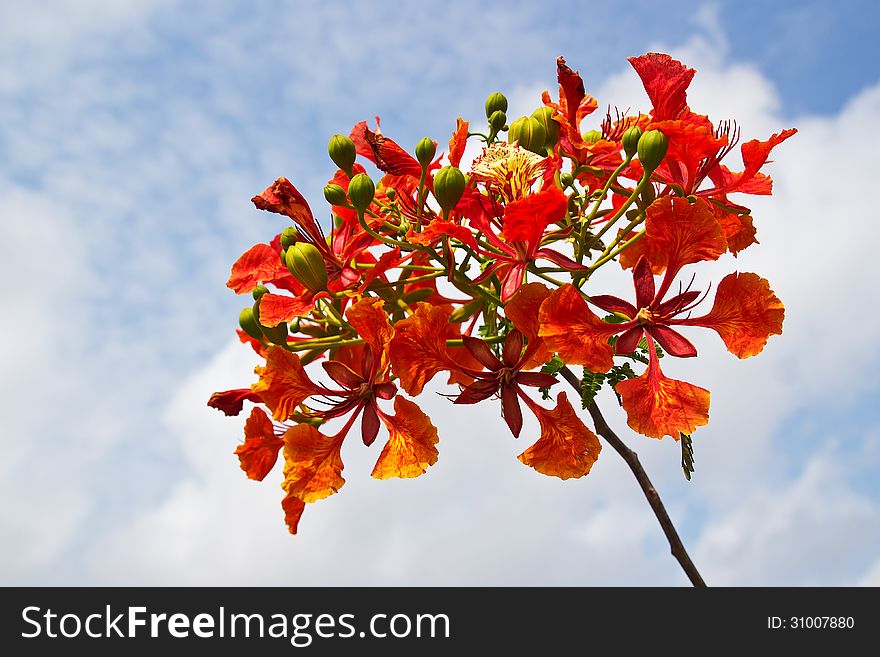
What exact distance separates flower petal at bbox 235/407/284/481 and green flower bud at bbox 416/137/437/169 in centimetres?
90

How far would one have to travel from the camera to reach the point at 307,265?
2.28 metres

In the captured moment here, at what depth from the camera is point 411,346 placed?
2195 mm

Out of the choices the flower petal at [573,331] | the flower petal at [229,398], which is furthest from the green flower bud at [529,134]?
the flower petal at [229,398]

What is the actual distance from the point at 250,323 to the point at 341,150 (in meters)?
0.63

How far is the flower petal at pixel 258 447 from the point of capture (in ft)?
8.20

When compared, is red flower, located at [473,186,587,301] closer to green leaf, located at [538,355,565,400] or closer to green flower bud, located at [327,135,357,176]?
green leaf, located at [538,355,565,400]

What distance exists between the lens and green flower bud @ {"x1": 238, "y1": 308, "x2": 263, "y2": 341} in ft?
8.53

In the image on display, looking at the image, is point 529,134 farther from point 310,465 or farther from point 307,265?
point 310,465

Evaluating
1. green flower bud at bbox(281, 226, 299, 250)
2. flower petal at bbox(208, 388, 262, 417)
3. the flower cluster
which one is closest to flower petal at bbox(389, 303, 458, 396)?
the flower cluster

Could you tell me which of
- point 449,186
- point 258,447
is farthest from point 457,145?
point 258,447

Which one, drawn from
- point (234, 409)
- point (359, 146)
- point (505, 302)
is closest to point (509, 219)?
point (505, 302)

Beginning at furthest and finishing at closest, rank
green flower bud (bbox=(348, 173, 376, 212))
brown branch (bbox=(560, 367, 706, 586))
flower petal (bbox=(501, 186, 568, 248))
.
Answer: brown branch (bbox=(560, 367, 706, 586)) < green flower bud (bbox=(348, 173, 376, 212)) < flower petal (bbox=(501, 186, 568, 248))

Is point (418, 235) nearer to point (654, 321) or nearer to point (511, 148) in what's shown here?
point (511, 148)

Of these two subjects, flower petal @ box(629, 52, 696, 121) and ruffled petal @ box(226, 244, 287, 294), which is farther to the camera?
ruffled petal @ box(226, 244, 287, 294)
